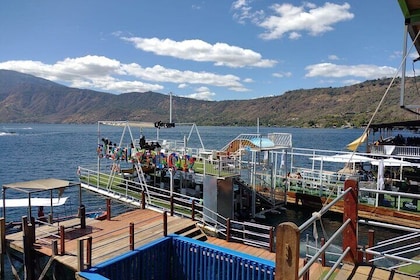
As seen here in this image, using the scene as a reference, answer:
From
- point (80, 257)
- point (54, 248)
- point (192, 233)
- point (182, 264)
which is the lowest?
point (182, 264)

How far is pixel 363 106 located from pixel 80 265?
199m

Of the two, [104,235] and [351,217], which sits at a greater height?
[351,217]

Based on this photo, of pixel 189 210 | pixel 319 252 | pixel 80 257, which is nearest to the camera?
pixel 319 252

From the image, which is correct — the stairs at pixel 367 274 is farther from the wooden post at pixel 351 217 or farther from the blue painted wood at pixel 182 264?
the blue painted wood at pixel 182 264

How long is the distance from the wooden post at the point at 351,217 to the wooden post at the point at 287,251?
2068 millimetres

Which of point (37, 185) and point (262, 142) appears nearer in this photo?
point (37, 185)

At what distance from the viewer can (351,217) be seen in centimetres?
462

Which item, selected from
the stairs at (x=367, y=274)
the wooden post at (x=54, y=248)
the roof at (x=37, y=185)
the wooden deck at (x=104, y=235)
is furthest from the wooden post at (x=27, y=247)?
the stairs at (x=367, y=274)

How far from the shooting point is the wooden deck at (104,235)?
33.9ft

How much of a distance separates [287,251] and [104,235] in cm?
1045

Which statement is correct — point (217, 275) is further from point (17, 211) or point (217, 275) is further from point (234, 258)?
point (17, 211)

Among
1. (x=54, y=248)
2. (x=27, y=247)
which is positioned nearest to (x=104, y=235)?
(x=54, y=248)

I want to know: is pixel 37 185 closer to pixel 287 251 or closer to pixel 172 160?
pixel 172 160

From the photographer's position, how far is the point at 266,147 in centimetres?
2197
